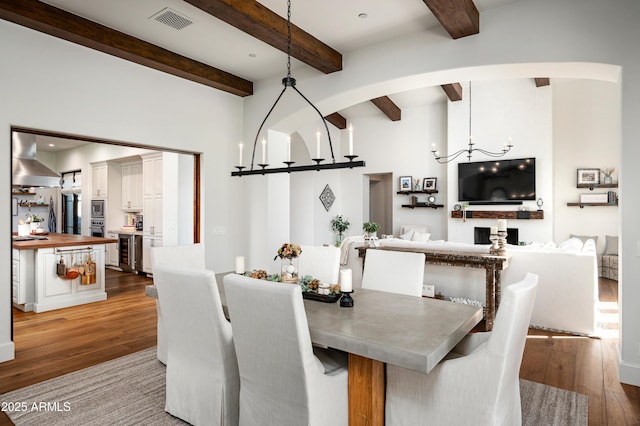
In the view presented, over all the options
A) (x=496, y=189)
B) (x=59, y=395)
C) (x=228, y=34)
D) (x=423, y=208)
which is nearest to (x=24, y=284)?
(x=59, y=395)

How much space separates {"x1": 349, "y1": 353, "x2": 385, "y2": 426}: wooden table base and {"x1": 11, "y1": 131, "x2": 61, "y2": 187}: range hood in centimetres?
589

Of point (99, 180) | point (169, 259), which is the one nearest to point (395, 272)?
point (169, 259)

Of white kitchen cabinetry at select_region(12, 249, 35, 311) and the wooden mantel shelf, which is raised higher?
the wooden mantel shelf

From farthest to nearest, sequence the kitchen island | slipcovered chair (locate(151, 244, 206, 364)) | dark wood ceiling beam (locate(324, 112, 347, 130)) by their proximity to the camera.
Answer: dark wood ceiling beam (locate(324, 112, 347, 130)) → the kitchen island → slipcovered chair (locate(151, 244, 206, 364))

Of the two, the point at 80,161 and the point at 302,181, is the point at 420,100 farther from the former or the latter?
the point at 80,161

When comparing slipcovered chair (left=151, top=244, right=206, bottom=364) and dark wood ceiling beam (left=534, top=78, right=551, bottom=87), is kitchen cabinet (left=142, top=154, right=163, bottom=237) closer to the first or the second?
slipcovered chair (left=151, top=244, right=206, bottom=364)

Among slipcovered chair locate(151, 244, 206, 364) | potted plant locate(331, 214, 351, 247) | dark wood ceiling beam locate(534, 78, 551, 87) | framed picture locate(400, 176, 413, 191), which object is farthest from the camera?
potted plant locate(331, 214, 351, 247)

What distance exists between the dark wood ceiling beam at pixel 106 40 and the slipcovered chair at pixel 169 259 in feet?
6.72

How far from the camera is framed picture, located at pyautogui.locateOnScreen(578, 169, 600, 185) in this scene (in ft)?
22.4

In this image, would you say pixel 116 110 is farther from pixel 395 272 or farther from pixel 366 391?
pixel 366 391

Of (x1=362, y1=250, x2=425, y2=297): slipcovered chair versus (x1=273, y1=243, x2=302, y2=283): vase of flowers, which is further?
→ (x1=362, y1=250, x2=425, y2=297): slipcovered chair

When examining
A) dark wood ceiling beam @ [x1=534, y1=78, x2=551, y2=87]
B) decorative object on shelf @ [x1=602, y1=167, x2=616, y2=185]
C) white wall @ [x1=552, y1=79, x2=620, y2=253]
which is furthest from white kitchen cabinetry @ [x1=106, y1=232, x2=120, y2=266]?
decorative object on shelf @ [x1=602, y1=167, x2=616, y2=185]

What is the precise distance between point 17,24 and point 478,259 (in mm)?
4658

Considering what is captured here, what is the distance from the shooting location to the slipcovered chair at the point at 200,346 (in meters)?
1.95
